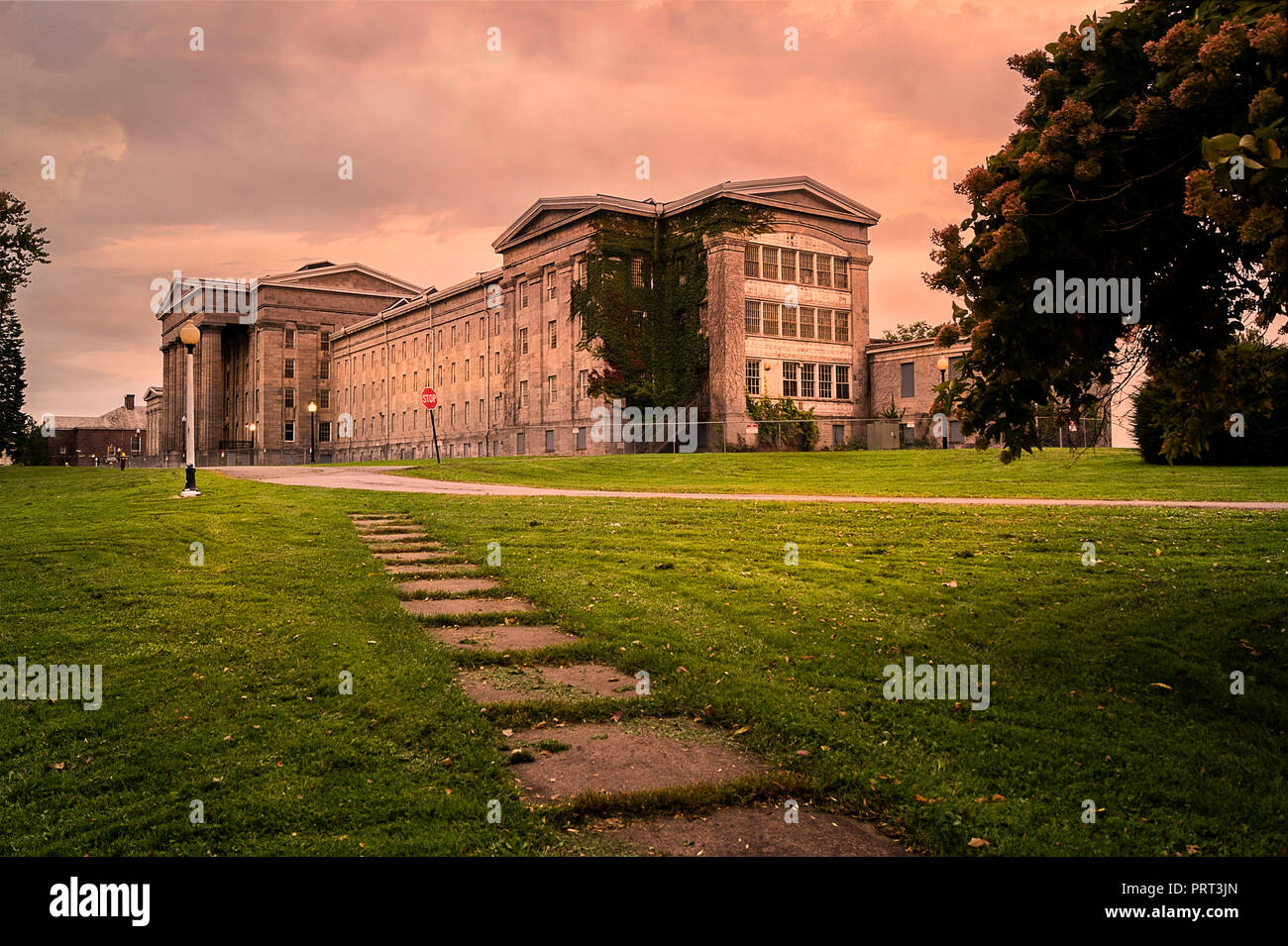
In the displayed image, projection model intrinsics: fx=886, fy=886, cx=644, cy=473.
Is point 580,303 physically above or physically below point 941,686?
above

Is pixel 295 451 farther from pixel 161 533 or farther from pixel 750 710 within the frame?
pixel 750 710

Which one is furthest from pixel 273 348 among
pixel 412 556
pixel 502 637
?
pixel 502 637

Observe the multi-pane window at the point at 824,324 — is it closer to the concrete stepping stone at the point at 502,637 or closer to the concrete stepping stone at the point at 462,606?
the concrete stepping stone at the point at 462,606

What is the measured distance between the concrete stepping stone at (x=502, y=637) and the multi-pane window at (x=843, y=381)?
50.7 m

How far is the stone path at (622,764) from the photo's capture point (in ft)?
15.8

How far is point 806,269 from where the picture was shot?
56344 millimetres

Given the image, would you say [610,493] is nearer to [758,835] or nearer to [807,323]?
[758,835]

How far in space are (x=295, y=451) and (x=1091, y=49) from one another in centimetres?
10378

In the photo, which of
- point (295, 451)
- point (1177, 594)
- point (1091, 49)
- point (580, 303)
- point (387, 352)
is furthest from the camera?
point (295, 451)

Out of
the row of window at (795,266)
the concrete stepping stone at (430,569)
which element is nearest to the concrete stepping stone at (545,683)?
the concrete stepping stone at (430,569)

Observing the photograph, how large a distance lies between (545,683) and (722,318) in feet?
158

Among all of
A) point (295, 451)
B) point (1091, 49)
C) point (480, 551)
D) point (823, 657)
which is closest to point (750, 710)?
point (823, 657)

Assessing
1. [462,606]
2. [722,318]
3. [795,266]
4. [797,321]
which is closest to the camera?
[462,606]

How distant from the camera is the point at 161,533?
1458cm
